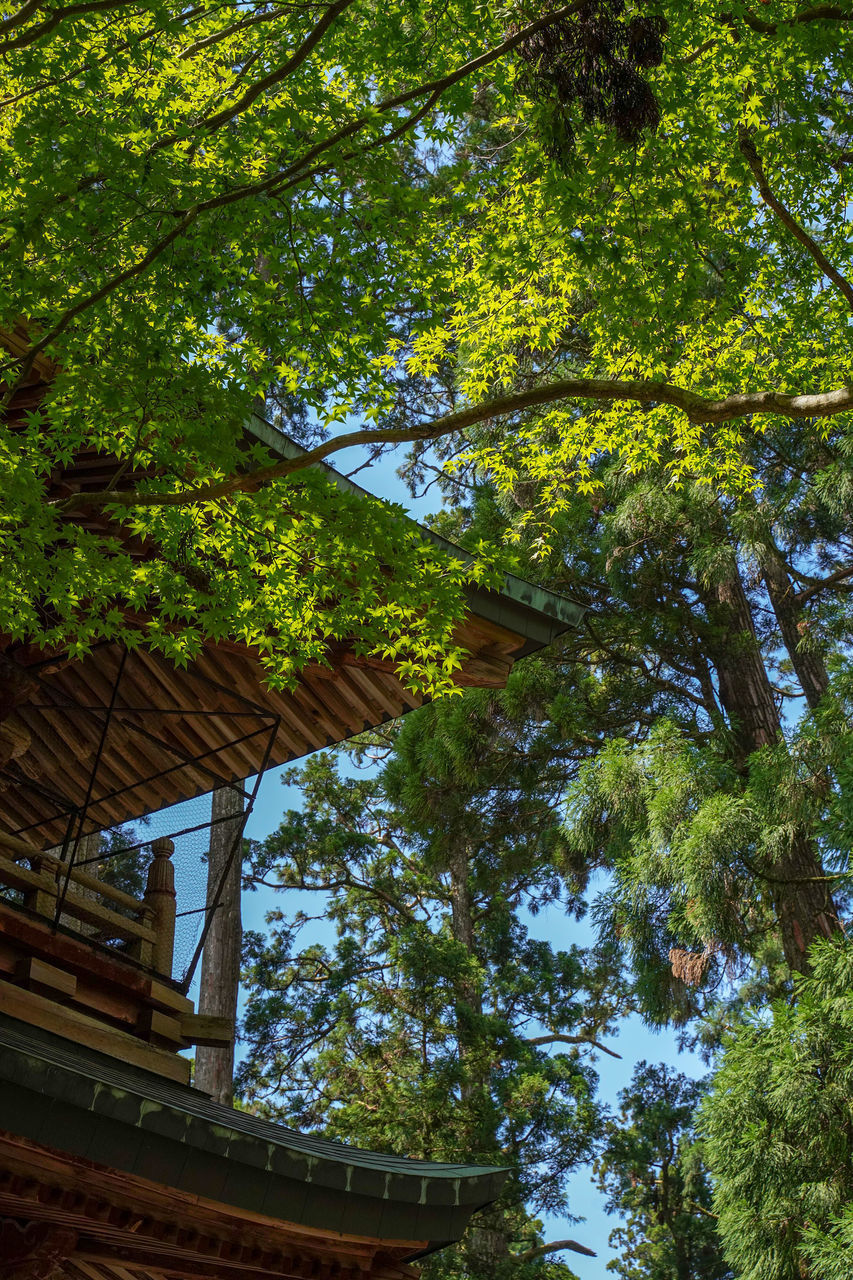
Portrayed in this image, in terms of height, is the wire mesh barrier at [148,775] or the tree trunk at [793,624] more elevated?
the tree trunk at [793,624]

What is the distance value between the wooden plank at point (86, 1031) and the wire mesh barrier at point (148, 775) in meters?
0.50

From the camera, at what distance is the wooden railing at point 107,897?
5.72 meters

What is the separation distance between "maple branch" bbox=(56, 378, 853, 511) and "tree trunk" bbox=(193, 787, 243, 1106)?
377 inches

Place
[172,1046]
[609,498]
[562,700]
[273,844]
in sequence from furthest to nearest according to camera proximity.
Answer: [273,844] < [609,498] < [562,700] < [172,1046]

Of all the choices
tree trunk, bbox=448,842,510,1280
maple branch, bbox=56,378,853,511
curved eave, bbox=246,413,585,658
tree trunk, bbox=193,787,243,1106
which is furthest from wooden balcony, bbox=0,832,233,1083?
tree trunk, bbox=448,842,510,1280

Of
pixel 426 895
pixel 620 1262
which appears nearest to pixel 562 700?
pixel 426 895

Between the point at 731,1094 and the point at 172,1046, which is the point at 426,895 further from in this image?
the point at 172,1046

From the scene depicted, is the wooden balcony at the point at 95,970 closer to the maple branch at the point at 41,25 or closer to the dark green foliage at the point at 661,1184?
the maple branch at the point at 41,25

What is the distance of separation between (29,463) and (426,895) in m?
16.8

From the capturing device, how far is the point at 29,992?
530cm

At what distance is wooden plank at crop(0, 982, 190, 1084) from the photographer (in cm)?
519

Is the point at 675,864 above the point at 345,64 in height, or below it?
below

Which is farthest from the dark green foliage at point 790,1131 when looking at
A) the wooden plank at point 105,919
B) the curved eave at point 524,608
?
the wooden plank at point 105,919

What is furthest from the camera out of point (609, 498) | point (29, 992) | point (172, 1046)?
point (609, 498)
